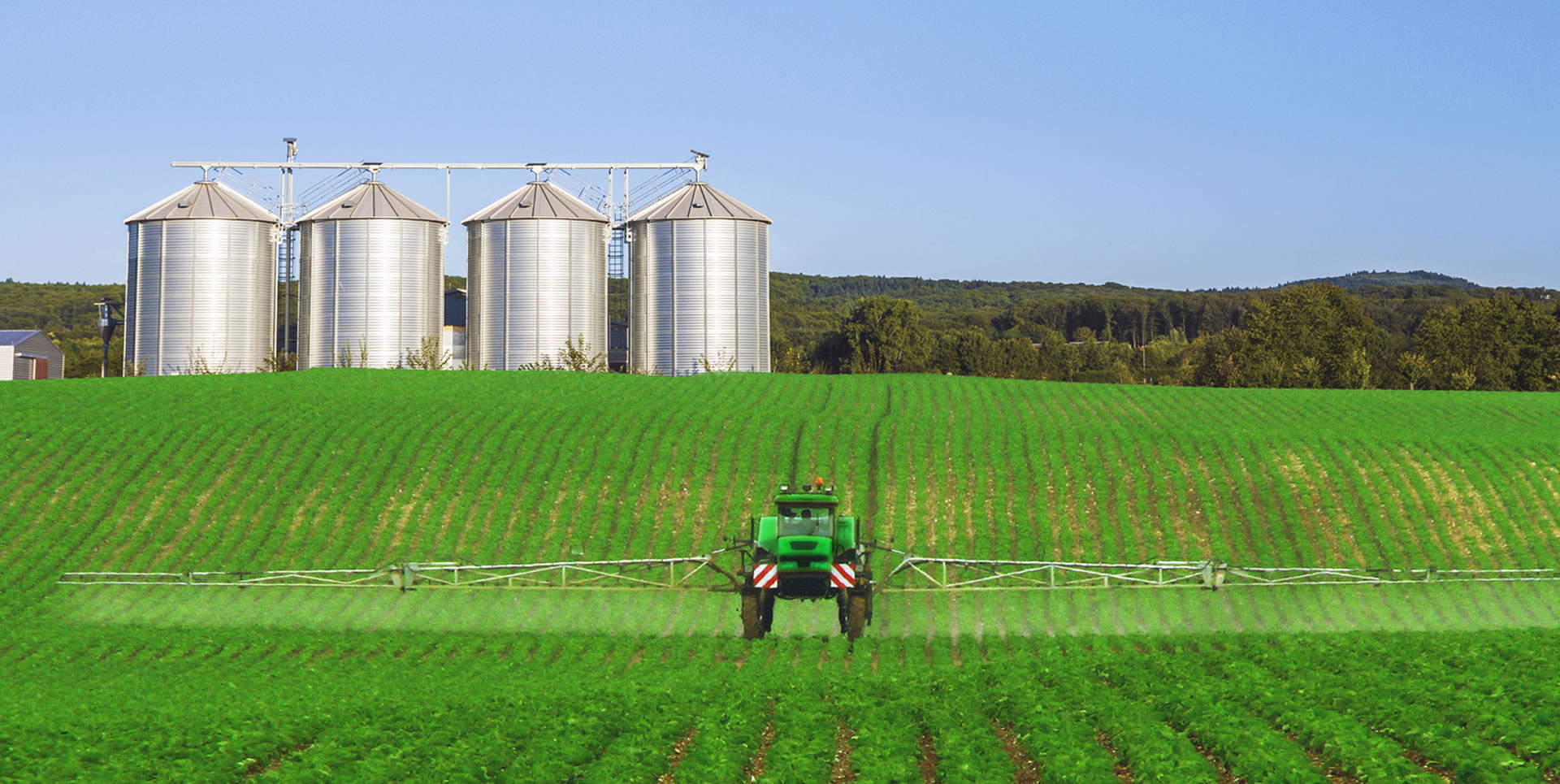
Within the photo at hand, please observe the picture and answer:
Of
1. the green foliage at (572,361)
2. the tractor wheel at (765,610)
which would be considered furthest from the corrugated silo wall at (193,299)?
the tractor wheel at (765,610)

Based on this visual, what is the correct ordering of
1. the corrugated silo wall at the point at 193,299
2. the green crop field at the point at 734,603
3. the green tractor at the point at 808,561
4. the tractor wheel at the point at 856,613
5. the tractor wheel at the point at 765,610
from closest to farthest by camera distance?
the green crop field at the point at 734,603, the green tractor at the point at 808,561, the tractor wheel at the point at 856,613, the tractor wheel at the point at 765,610, the corrugated silo wall at the point at 193,299

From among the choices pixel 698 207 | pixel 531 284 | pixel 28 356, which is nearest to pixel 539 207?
pixel 531 284

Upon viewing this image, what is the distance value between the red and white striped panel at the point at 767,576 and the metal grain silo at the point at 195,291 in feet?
211

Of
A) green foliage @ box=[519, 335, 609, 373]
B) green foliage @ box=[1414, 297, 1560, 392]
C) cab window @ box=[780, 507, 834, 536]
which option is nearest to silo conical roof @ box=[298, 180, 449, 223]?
green foliage @ box=[519, 335, 609, 373]

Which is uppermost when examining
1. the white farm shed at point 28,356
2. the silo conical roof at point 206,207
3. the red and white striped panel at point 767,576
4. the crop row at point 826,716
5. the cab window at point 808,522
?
the silo conical roof at point 206,207

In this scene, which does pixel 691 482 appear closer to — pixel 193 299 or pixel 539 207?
pixel 539 207

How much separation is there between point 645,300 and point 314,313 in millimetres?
21371

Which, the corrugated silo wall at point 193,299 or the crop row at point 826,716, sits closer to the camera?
the crop row at point 826,716

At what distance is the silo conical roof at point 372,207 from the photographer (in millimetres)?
82875

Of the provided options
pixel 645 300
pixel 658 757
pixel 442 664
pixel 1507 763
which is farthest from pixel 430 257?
A: pixel 1507 763

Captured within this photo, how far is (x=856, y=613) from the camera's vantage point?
28.9 meters

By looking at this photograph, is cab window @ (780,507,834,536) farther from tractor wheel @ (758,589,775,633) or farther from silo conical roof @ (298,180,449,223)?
silo conical roof @ (298,180,449,223)

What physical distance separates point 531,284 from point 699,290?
35.6 feet

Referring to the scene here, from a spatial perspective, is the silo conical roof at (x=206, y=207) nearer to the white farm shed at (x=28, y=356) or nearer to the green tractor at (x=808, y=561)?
the white farm shed at (x=28, y=356)
